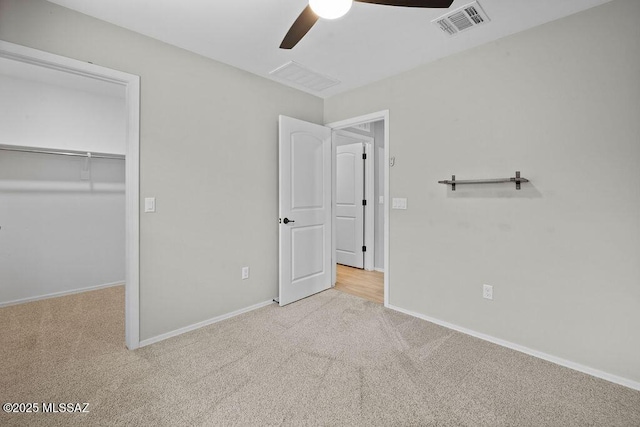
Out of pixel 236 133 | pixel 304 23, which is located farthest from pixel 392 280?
pixel 304 23

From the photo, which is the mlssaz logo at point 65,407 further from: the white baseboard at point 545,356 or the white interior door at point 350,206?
the white interior door at point 350,206

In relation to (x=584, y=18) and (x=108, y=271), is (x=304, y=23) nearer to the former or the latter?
(x=584, y=18)

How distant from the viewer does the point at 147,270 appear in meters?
2.36

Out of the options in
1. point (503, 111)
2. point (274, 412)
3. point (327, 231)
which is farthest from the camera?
point (327, 231)

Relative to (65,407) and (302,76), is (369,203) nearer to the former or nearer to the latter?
(302,76)

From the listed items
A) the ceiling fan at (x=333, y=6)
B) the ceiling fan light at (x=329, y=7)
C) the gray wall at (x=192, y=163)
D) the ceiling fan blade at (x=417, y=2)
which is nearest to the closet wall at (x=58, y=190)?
the gray wall at (x=192, y=163)

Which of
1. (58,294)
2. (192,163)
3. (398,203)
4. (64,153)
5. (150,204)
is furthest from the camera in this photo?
(58,294)

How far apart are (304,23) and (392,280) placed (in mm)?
2442

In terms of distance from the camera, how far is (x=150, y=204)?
235 cm

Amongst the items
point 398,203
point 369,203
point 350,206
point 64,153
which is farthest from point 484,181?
point 64,153

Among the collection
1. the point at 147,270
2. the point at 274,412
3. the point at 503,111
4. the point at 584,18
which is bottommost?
the point at 274,412

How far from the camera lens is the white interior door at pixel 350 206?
480 cm

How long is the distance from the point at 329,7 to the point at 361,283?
3325 mm

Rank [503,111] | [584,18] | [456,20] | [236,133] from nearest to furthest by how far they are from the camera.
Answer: [584,18], [456,20], [503,111], [236,133]
